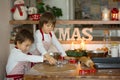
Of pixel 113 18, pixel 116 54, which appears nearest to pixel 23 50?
pixel 116 54

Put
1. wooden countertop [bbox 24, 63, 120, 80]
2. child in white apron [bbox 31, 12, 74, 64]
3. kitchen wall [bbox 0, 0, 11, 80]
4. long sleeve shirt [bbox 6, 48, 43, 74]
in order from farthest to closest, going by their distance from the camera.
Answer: kitchen wall [bbox 0, 0, 11, 80] < child in white apron [bbox 31, 12, 74, 64] < long sleeve shirt [bbox 6, 48, 43, 74] < wooden countertop [bbox 24, 63, 120, 80]

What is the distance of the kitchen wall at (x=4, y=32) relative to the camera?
2.55 metres

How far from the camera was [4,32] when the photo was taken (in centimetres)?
265

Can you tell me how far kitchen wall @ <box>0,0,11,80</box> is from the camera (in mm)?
2549

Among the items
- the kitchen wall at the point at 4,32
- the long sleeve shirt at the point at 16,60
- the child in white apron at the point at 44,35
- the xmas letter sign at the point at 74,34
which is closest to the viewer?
the long sleeve shirt at the point at 16,60

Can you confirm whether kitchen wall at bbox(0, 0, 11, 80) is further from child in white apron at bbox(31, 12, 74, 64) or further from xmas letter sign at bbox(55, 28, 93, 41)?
xmas letter sign at bbox(55, 28, 93, 41)

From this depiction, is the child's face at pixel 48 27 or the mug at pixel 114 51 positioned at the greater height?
the child's face at pixel 48 27

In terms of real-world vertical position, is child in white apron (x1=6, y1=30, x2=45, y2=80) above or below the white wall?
below

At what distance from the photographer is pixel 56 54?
7.68 feet

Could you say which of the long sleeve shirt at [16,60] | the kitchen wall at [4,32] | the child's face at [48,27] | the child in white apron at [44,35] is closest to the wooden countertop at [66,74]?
the long sleeve shirt at [16,60]

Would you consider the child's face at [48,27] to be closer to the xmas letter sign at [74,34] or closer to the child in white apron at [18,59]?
the child in white apron at [18,59]

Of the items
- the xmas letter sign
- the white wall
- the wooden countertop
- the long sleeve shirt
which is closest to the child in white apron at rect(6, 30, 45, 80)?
the long sleeve shirt

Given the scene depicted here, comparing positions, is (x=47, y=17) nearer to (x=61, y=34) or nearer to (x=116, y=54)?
(x=61, y=34)

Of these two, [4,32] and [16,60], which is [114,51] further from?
[4,32]
